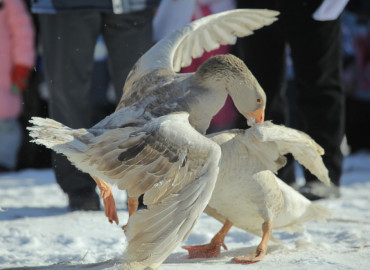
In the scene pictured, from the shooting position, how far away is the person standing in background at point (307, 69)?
198 inches

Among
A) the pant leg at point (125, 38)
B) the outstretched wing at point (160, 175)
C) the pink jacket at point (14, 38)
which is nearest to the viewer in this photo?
the outstretched wing at point (160, 175)

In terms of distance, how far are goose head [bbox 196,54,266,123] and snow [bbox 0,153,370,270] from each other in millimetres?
777

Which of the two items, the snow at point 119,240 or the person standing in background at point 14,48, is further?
the person standing in background at point 14,48

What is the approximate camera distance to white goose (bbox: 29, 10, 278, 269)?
3070 mm

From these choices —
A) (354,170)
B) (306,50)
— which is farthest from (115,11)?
(354,170)

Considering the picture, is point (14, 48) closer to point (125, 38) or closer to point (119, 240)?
point (125, 38)

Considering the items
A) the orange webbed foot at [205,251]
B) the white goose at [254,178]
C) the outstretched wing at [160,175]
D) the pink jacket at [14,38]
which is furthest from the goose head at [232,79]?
the pink jacket at [14,38]

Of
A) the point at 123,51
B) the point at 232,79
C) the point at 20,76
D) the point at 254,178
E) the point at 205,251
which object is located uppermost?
the point at 232,79

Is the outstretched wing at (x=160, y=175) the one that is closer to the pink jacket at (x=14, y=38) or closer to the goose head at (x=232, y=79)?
the goose head at (x=232, y=79)

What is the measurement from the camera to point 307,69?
5.13 meters

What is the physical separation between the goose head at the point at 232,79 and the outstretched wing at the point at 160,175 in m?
0.35

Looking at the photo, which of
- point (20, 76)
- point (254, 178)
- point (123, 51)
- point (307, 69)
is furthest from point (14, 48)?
point (254, 178)

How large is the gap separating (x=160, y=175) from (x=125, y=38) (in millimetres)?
1820

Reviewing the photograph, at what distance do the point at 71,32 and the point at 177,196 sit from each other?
195cm
